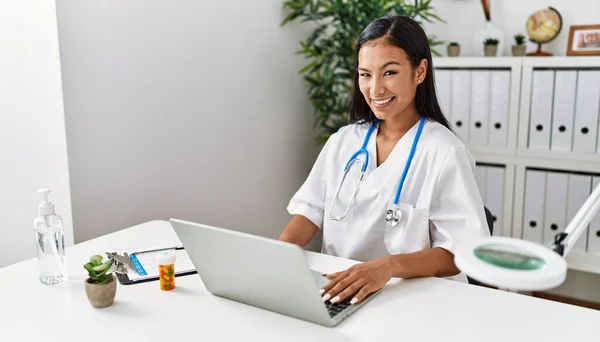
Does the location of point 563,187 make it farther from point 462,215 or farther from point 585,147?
point 462,215

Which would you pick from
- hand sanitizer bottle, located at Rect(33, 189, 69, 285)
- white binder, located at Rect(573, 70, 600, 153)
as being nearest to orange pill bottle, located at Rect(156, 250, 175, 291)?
hand sanitizer bottle, located at Rect(33, 189, 69, 285)

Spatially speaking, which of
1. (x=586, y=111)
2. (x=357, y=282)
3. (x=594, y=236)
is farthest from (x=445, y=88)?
(x=357, y=282)

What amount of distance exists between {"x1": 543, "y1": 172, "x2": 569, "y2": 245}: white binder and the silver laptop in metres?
1.75

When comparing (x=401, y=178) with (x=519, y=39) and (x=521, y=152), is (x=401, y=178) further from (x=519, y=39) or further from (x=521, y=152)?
(x=519, y=39)

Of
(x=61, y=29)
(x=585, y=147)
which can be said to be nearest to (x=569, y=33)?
(x=585, y=147)

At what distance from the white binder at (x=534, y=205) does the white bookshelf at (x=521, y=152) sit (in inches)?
0.7

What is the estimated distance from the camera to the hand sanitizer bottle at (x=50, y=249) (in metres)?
1.24

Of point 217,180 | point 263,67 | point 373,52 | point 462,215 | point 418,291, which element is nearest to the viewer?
point 418,291

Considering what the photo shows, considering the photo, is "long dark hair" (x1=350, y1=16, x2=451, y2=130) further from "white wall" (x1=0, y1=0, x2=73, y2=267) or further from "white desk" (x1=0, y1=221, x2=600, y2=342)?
"white wall" (x1=0, y1=0, x2=73, y2=267)

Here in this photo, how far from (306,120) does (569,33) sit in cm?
130

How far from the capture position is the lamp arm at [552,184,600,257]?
0.95 meters

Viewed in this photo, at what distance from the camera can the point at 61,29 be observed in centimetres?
173

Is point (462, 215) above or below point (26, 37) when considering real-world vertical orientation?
below

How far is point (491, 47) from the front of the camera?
8.89 feet
